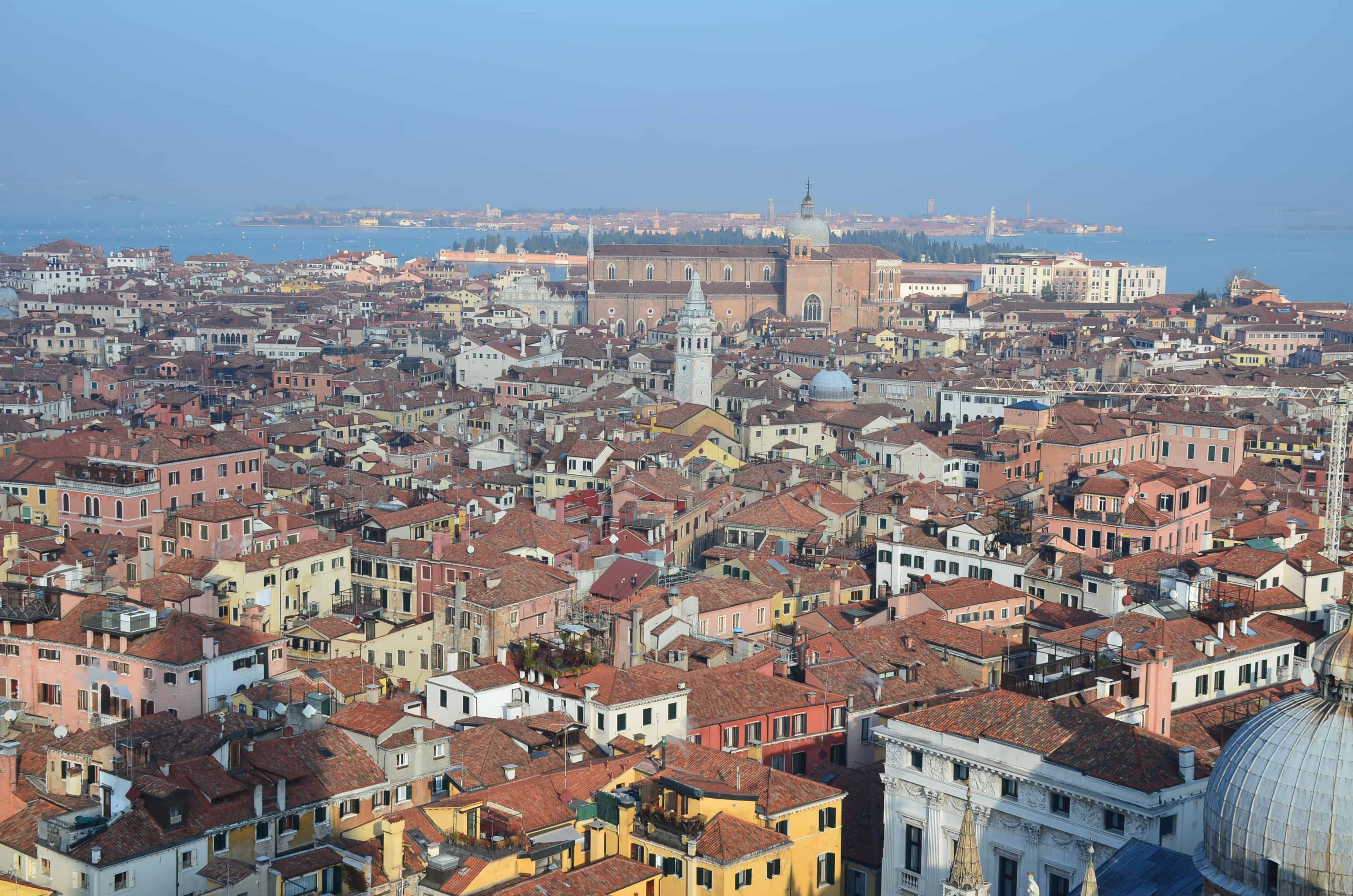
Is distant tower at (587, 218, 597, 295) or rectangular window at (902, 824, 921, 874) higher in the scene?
distant tower at (587, 218, 597, 295)

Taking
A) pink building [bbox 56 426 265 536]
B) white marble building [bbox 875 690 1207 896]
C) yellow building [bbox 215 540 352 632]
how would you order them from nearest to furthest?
white marble building [bbox 875 690 1207 896]
yellow building [bbox 215 540 352 632]
pink building [bbox 56 426 265 536]

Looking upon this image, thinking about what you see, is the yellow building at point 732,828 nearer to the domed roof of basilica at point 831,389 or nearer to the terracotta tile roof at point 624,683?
the terracotta tile roof at point 624,683

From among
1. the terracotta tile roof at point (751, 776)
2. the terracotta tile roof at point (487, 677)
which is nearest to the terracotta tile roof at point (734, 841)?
the terracotta tile roof at point (751, 776)

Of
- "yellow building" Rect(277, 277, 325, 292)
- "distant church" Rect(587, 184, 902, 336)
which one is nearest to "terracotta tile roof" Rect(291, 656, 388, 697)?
"distant church" Rect(587, 184, 902, 336)

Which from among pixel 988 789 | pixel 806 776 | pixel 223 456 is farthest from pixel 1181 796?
pixel 223 456

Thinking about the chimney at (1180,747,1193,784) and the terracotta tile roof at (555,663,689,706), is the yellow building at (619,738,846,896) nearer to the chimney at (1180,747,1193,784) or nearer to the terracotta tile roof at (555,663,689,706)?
the terracotta tile roof at (555,663,689,706)
